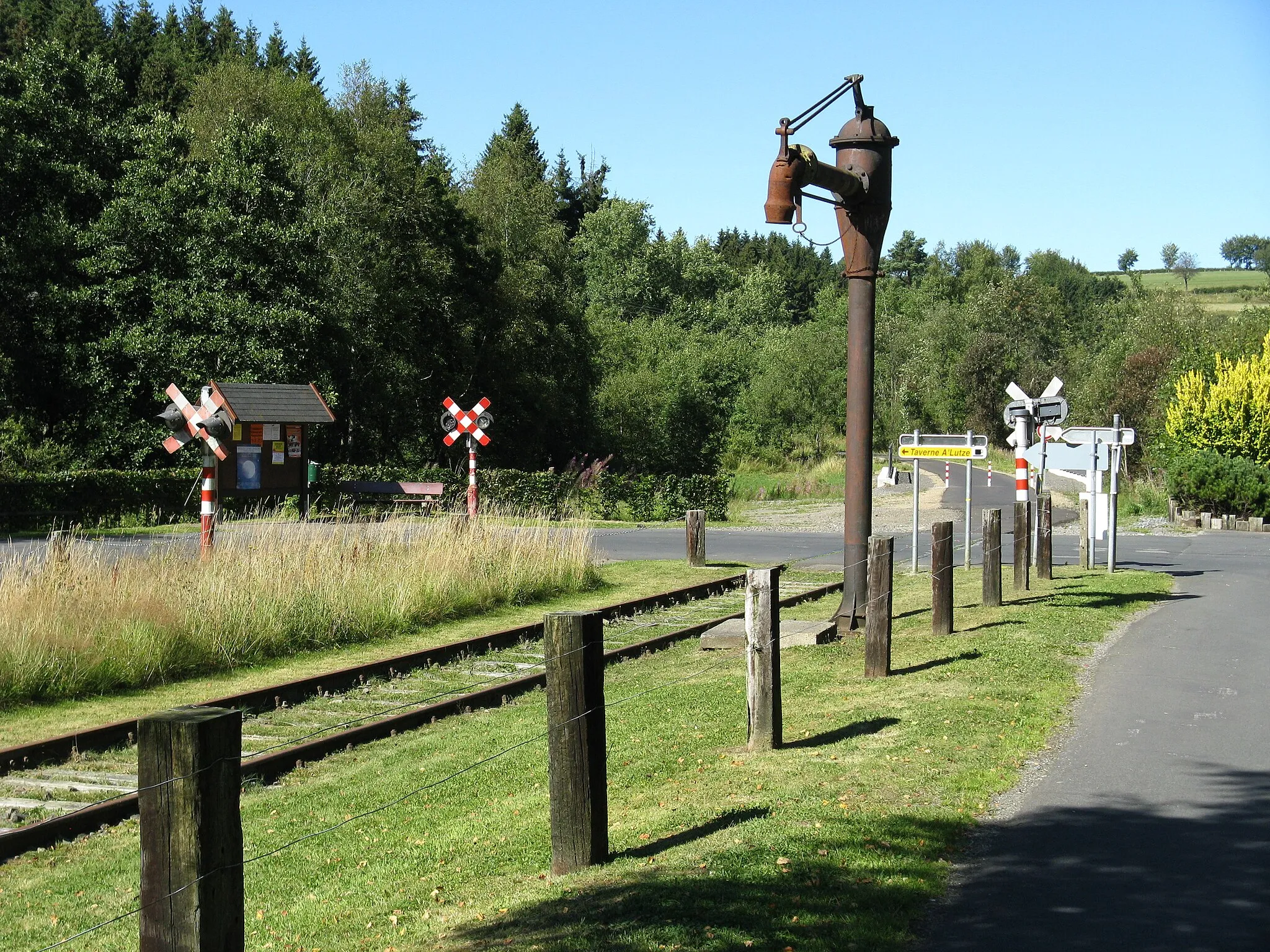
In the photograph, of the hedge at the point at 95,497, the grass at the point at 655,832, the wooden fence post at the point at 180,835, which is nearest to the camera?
the wooden fence post at the point at 180,835

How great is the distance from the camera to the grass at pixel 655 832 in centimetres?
524

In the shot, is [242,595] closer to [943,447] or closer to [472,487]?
[472,487]

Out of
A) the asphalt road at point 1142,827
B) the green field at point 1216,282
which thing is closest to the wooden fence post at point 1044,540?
the asphalt road at point 1142,827

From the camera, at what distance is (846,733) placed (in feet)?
28.8

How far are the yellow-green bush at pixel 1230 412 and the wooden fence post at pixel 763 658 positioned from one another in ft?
112

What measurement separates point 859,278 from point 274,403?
16871 millimetres

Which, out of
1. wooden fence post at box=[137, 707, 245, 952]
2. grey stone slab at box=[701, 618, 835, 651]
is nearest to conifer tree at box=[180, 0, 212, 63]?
grey stone slab at box=[701, 618, 835, 651]

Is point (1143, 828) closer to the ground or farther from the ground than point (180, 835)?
closer to the ground

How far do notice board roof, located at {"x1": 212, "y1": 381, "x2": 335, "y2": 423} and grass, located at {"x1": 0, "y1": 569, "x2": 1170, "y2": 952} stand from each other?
57.2ft

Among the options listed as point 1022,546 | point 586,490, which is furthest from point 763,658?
point 586,490

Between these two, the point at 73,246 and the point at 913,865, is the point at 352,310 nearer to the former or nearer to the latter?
the point at 73,246

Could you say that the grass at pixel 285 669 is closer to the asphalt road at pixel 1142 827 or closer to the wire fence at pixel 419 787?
the wire fence at pixel 419 787

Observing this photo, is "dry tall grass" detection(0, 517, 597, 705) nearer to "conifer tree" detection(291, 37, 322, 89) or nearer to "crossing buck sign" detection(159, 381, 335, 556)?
"crossing buck sign" detection(159, 381, 335, 556)

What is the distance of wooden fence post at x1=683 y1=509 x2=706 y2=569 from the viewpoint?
74.0 ft
